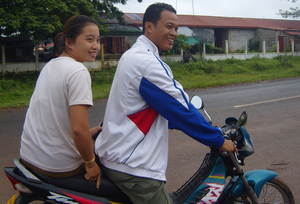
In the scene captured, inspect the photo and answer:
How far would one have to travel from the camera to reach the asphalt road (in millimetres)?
3882

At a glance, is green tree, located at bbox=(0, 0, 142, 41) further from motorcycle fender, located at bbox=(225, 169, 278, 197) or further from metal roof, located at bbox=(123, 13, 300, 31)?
motorcycle fender, located at bbox=(225, 169, 278, 197)

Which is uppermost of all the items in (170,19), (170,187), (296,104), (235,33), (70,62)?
(235,33)

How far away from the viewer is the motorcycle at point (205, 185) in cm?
185

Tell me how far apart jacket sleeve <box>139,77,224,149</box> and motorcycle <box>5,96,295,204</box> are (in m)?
0.24

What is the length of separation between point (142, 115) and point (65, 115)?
46 centimetres

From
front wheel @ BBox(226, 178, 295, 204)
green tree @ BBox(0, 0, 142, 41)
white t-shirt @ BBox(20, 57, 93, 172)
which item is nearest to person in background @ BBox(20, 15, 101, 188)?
white t-shirt @ BBox(20, 57, 93, 172)

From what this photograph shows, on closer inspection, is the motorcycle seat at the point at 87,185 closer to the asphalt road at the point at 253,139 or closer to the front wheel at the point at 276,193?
the front wheel at the point at 276,193

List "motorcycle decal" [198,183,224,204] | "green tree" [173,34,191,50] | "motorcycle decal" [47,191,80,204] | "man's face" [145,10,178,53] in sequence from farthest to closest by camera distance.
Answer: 1. "green tree" [173,34,191,50]
2. "motorcycle decal" [198,183,224,204]
3. "man's face" [145,10,178,53]
4. "motorcycle decal" [47,191,80,204]

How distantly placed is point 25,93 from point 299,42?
2822 cm

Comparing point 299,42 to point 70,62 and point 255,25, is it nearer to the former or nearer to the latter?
point 255,25

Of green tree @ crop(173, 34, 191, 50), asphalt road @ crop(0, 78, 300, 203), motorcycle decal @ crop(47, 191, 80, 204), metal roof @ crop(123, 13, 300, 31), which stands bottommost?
asphalt road @ crop(0, 78, 300, 203)

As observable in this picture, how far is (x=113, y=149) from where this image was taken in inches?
71.4

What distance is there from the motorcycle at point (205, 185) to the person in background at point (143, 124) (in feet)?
0.58

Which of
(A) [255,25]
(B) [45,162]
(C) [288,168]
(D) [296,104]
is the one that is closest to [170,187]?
(C) [288,168]
